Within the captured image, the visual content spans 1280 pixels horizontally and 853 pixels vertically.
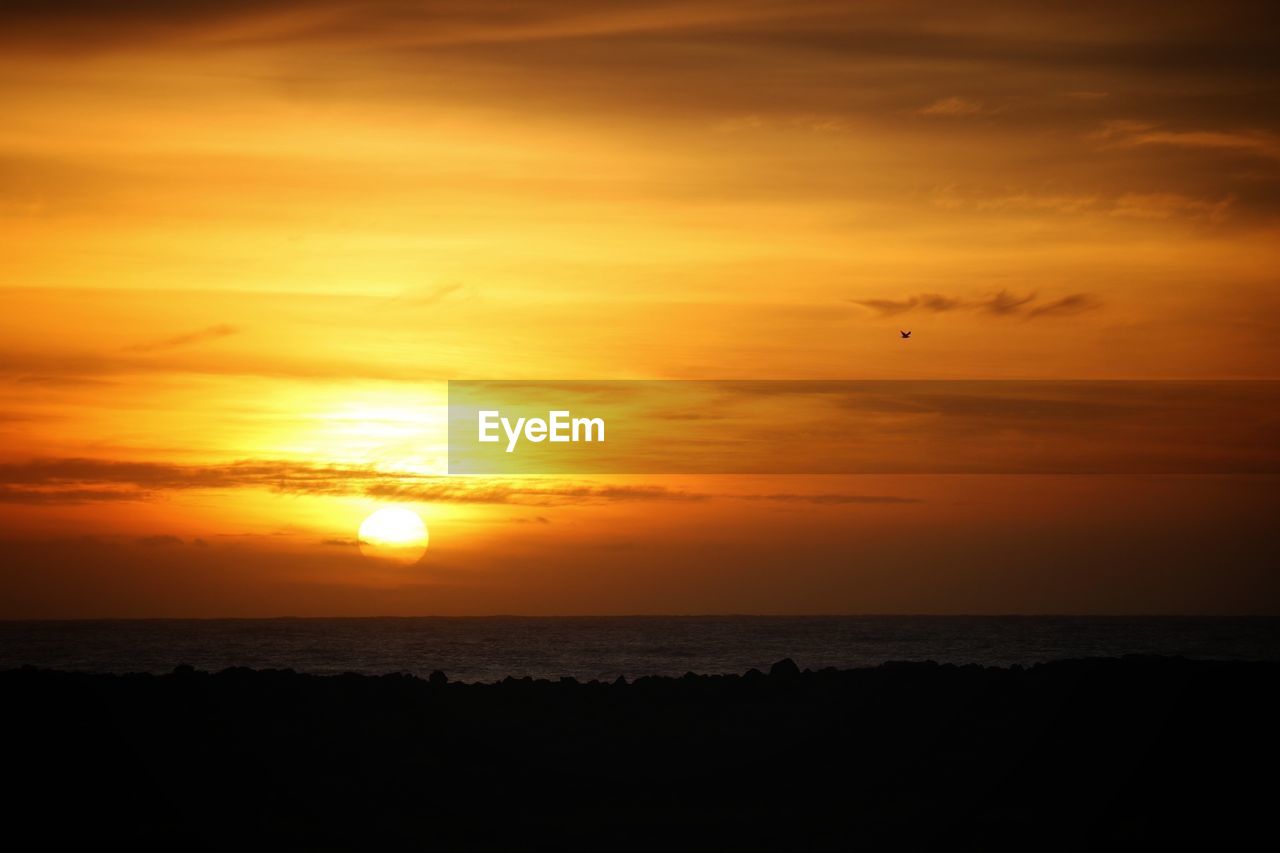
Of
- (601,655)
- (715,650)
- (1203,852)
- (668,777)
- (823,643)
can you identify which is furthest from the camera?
(823,643)

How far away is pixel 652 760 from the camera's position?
80.6ft

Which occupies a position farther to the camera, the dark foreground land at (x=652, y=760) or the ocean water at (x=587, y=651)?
the ocean water at (x=587, y=651)

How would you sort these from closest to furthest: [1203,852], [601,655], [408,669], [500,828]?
[1203,852], [500,828], [408,669], [601,655]

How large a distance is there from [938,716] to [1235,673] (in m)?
5.52

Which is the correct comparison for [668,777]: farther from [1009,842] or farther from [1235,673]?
[1235,673]

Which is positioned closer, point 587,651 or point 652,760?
point 652,760

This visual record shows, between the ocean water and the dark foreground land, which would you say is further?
the ocean water

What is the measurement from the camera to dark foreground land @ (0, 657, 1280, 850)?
66.6 feet

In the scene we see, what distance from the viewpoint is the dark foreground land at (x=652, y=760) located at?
Answer: 20.3 m

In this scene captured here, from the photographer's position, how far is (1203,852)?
63.0 feet

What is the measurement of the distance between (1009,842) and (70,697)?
639 inches

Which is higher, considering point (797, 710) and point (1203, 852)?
A: point (797, 710)

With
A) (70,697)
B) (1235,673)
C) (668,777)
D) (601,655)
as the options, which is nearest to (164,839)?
(70,697)

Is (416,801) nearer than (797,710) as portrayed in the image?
Yes
